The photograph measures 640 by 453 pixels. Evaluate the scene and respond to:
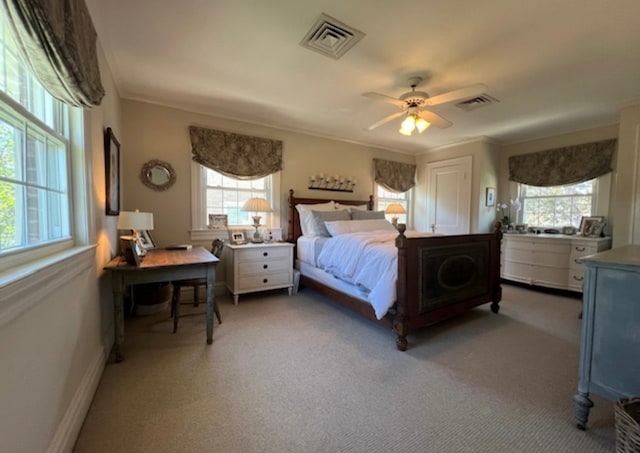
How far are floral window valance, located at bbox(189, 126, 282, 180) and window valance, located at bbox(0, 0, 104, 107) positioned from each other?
82.3 inches

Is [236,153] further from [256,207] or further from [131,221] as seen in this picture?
[131,221]

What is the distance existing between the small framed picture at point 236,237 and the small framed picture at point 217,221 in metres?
0.16

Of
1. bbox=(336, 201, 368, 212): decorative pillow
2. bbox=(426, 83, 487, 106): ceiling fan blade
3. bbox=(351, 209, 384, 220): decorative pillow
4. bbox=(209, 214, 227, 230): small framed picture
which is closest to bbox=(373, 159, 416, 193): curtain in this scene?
bbox=(336, 201, 368, 212): decorative pillow

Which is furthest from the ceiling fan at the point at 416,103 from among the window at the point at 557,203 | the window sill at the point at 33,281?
the window at the point at 557,203

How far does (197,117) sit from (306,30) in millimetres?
2243

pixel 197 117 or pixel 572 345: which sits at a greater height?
pixel 197 117

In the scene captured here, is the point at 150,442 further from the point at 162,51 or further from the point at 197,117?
the point at 197,117

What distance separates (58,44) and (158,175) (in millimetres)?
2590

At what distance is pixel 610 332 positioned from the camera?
1.47 m

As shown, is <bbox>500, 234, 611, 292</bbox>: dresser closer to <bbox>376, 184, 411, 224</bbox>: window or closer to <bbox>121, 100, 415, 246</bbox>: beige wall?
<bbox>376, 184, 411, 224</bbox>: window

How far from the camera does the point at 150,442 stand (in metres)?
1.43

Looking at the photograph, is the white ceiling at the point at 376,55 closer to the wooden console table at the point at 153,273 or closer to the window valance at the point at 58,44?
the window valance at the point at 58,44

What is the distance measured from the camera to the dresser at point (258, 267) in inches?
138

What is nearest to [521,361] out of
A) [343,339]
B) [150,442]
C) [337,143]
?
[343,339]
